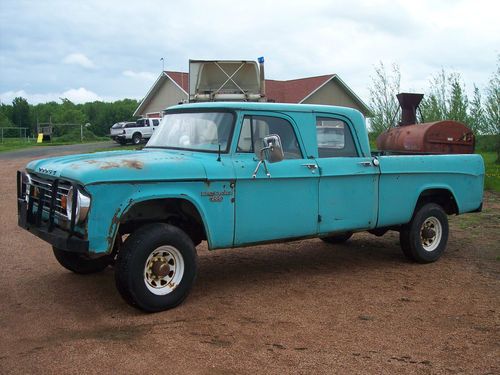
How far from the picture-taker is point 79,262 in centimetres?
622

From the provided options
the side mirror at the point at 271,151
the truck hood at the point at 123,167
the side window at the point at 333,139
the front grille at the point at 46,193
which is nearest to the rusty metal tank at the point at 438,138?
the side window at the point at 333,139

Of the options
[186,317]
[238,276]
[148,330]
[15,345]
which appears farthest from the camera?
[238,276]

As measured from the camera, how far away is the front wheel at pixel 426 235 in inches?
279

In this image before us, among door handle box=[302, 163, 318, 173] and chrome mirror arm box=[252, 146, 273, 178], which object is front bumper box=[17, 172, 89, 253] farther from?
door handle box=[302, 163, 318, 173]

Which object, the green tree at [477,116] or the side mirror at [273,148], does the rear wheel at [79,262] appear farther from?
the green tree at [477,116]

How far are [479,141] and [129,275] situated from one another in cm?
1814

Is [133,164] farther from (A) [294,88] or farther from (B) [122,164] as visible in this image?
(A) [294,88]

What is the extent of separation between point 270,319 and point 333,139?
2.38 metres

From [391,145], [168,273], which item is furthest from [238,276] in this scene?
[391,145]

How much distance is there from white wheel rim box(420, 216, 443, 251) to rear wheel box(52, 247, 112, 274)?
3840 millimetres

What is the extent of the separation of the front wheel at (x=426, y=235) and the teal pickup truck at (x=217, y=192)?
0.02 m

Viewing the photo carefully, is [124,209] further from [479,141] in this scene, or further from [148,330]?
[479,141]

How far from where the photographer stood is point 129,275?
16.0ft

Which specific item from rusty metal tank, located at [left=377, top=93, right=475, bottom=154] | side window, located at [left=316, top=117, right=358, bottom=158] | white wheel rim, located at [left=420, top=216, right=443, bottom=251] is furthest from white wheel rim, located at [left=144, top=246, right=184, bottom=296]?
rusty metal tank, located at [left=377, top=93, right=475, bottom=154]
